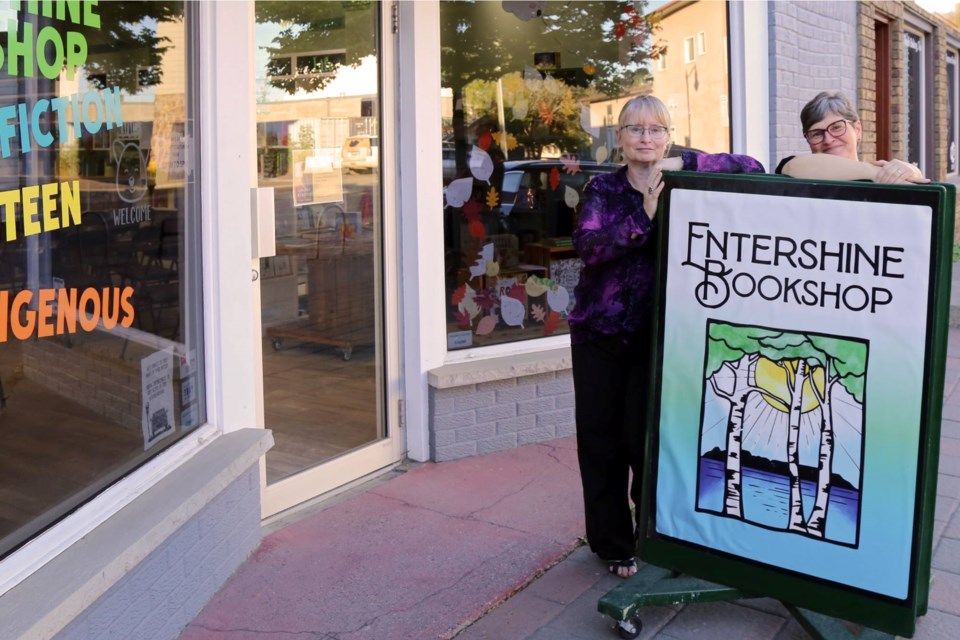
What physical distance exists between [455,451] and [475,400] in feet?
0.87

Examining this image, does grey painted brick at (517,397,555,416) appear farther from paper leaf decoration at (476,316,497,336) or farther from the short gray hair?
the short gray hair

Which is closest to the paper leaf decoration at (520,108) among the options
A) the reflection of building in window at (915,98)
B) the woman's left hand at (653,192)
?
the woman's left hand at (653,192)

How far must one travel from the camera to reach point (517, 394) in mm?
5055

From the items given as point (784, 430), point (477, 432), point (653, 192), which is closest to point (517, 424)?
point (477, 432)

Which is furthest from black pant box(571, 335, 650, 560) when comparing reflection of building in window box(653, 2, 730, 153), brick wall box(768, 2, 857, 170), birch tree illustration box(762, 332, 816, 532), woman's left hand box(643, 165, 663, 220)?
brick wall box(768, 2, 857, 170)

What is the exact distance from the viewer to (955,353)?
295 inches

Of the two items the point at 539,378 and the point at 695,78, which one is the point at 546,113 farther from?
the point at 539,378

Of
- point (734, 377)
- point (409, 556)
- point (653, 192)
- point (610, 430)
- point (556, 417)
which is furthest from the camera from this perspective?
point (556, 417)

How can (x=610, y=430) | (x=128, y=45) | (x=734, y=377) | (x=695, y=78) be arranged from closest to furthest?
1. (x=734, y=377)
2. (x=128, y=45)
3. (x=610, y=430)
4. (x=695, y=78)

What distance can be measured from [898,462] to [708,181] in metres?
0.96

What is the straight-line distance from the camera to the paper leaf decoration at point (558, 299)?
5441 mm

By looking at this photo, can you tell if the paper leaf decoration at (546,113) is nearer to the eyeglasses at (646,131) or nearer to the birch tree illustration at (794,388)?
the eyeglasses at (646,131)

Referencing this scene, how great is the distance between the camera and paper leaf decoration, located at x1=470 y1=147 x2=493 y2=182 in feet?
16.4

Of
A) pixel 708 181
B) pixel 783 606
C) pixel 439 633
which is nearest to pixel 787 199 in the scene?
pixel 708 181
